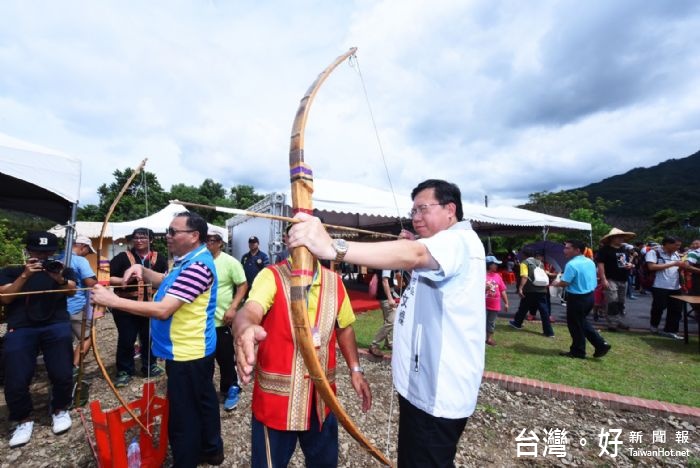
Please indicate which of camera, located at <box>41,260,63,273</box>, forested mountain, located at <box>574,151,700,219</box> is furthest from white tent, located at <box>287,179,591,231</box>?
forested mountain, located at <box>574,151,700,219</box>

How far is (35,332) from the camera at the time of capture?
2.90 meters

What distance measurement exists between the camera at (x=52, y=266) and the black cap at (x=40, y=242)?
134 millimetres

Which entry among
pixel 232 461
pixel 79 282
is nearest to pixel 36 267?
pixel 79 282

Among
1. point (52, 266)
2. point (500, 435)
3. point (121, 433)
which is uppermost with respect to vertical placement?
point (52, 266)

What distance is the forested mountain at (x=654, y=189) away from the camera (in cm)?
4909

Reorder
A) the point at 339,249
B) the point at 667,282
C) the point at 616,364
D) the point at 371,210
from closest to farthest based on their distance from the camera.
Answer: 1. the point at 339,249
2. the point at 616,364
3. the point at 667,282
4. the point at 371,210

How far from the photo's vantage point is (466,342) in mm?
1430

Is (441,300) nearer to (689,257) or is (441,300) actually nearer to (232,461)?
(232,461)

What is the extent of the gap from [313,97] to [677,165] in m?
112

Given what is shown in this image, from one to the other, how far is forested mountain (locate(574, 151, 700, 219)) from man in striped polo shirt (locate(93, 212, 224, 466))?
5192 cm

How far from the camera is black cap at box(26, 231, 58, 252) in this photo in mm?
2803

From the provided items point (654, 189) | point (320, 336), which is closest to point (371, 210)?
point (320, 336)

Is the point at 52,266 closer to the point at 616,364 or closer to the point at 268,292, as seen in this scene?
the point at 268,292

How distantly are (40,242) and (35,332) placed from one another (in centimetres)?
82
